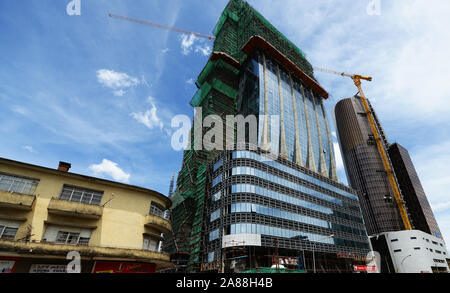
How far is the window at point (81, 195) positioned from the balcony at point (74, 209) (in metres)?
1.16

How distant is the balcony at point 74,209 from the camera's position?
76.0 feet

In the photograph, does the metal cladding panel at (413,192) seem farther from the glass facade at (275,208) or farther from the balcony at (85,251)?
the balcony at (85,251)

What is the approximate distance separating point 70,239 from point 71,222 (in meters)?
1.67

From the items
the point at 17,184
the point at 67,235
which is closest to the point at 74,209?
the point at 67,235

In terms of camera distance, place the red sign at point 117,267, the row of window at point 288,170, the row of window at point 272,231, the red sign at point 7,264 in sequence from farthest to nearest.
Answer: the row of window at point 288,170 < the row of window at point 272,231 < the red sign at point 117,267 < the red sign at point 7,264

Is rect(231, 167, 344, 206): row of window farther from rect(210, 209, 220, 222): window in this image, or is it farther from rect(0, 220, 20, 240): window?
rect(0, 220, 20, 240): window

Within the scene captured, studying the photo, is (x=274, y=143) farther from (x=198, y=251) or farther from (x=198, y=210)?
(x=198, y=251)

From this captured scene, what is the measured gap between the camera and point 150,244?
28.2 m

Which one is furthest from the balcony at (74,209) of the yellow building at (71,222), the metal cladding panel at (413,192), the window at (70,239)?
the metal cladding panel at (413,192)

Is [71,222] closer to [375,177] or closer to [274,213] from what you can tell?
[274,213]

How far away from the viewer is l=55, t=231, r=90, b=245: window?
23.1 m

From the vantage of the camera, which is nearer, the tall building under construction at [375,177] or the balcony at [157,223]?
the balcony at [157,223]

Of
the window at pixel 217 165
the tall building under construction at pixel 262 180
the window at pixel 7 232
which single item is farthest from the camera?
the window at pixel 217 165
